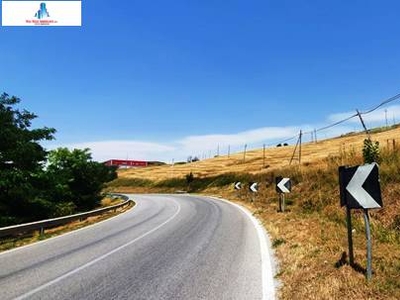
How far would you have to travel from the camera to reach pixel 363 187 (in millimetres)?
6738

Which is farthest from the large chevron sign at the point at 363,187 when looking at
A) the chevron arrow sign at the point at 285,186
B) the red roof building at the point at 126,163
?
the red roof building at the point at 126,163

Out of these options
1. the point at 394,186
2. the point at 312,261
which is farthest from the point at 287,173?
the point at 312,261

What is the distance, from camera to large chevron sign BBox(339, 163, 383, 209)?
21.6 feet

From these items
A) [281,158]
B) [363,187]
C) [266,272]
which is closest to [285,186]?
[266,272]

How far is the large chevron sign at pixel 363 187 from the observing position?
6578 mm

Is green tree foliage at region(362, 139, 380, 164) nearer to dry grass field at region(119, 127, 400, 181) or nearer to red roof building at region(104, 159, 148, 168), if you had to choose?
dry grass field at region(119, 127, 400, 181)

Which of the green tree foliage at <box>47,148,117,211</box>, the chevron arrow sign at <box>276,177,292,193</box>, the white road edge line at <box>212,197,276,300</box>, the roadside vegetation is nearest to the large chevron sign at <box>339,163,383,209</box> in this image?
the white road edge line at <box>212,197,276,300</box>

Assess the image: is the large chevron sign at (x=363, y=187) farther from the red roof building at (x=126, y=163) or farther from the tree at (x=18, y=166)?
the red roof building at (x=126, y=163)

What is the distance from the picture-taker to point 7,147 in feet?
77.3

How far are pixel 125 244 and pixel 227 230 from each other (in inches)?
171

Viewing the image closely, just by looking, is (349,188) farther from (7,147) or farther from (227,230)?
(7,147)

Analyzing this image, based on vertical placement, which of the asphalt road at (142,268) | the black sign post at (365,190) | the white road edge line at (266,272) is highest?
the black sign post at (365,190)

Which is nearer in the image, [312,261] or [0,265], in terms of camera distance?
[312,261]

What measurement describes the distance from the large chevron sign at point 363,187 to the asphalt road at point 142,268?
196cm
